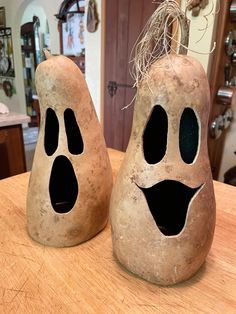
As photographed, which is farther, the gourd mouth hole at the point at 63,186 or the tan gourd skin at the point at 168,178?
the gourd mouth hole at the point at 63,186

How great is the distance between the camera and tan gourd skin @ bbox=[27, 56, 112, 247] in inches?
15.9

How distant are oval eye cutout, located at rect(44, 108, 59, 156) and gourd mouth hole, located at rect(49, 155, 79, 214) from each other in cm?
3

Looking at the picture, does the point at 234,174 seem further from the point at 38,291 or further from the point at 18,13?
the point at 18,13

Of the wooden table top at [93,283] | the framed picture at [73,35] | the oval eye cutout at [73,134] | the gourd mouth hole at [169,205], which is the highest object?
the framed picture at [73,35]

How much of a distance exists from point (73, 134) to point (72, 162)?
59 mm

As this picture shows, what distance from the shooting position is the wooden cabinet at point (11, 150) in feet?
4.19

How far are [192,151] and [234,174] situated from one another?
108 centimetres

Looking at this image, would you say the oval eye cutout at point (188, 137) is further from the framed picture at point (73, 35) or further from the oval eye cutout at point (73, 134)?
the framed picture at point (73, 35)

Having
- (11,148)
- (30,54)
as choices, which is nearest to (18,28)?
(30,54)

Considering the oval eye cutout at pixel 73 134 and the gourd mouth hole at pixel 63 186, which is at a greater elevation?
the oval eye cutout at pixel 73 134

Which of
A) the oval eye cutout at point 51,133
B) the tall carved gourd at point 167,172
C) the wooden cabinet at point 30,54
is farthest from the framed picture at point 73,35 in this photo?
the tall carved gourd at point 167,172

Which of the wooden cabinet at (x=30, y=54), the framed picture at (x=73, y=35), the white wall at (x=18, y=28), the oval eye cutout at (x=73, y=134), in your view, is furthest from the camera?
the wooden cabinet at (x=30, y=54)

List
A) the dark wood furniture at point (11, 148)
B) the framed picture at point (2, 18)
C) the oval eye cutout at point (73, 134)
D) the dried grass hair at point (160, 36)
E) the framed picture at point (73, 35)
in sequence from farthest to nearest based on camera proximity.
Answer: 1. the framed picture at point (2, 18)
2. the framed picture at point (73, 35)
3. the dark wood furniture at point (11, 148)
4. the oval eye cutout at point (73, 134)
5. the dried grass hair at point (160, 36)

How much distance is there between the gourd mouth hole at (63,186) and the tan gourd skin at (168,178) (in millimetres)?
121
